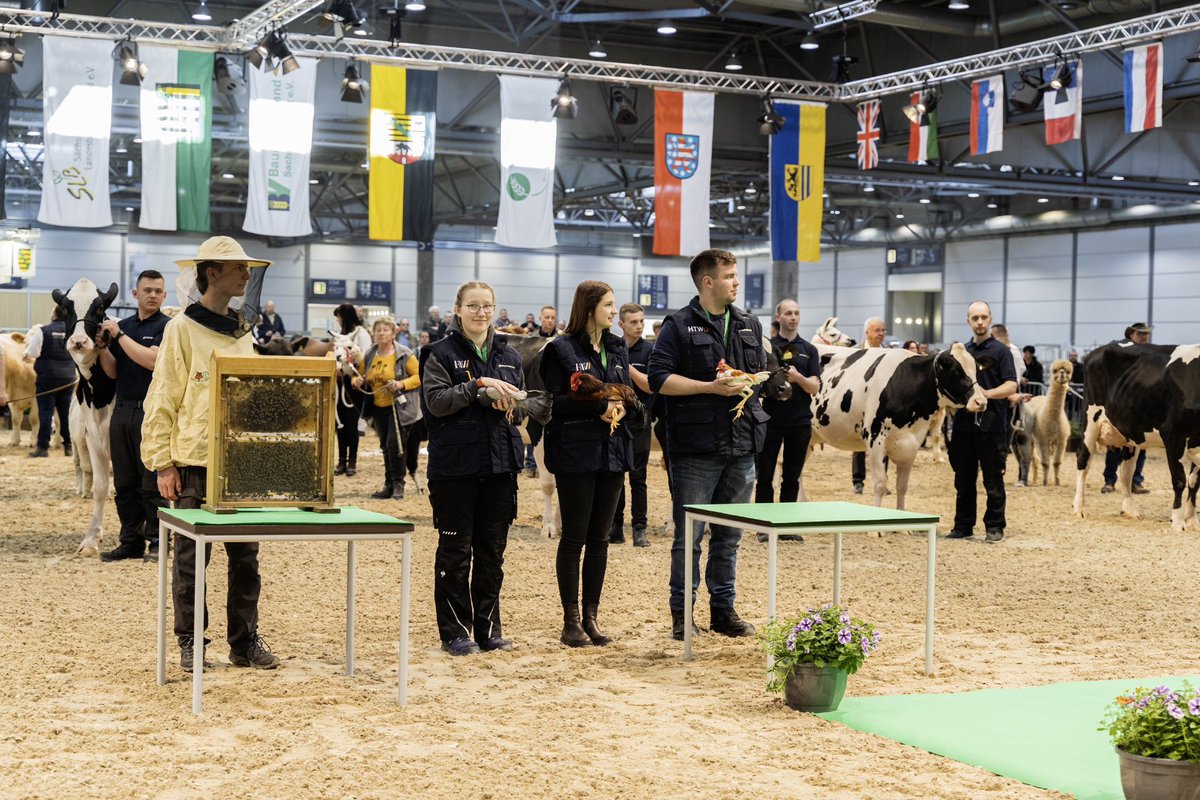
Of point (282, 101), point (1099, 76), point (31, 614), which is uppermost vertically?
point (1099, 76)

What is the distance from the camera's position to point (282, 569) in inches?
331

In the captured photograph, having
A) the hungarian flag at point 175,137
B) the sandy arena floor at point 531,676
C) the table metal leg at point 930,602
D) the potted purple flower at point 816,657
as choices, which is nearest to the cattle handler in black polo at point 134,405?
the sandy arena floor at point 531,676

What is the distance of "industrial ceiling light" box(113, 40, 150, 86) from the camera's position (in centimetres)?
1420

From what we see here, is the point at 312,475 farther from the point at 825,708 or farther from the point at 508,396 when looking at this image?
the point at 825,708

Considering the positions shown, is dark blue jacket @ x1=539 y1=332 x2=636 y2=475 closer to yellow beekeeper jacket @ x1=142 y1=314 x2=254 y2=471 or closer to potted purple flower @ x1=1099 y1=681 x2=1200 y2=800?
yellow beekeeper jacket @ x1=142 y1=314 x2=254 y2=471

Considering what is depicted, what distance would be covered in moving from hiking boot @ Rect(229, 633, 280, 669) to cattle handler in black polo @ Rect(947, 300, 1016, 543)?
6344 millimetres

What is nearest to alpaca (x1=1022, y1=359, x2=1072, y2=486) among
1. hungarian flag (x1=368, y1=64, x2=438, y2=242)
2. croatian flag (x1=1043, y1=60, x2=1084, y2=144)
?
croatian flag (x1=1043, y1=60, x2=1084, y2=144)

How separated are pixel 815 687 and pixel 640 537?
15.6 feet

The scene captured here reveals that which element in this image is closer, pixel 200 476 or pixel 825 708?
pixel 825 708

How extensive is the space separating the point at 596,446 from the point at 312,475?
148cm

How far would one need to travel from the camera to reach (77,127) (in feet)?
46.4

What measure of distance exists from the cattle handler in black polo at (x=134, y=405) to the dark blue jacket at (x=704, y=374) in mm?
2944

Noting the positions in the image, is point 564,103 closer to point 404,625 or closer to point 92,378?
point 92,378

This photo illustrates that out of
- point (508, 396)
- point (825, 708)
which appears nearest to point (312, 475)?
point (508, 396)
